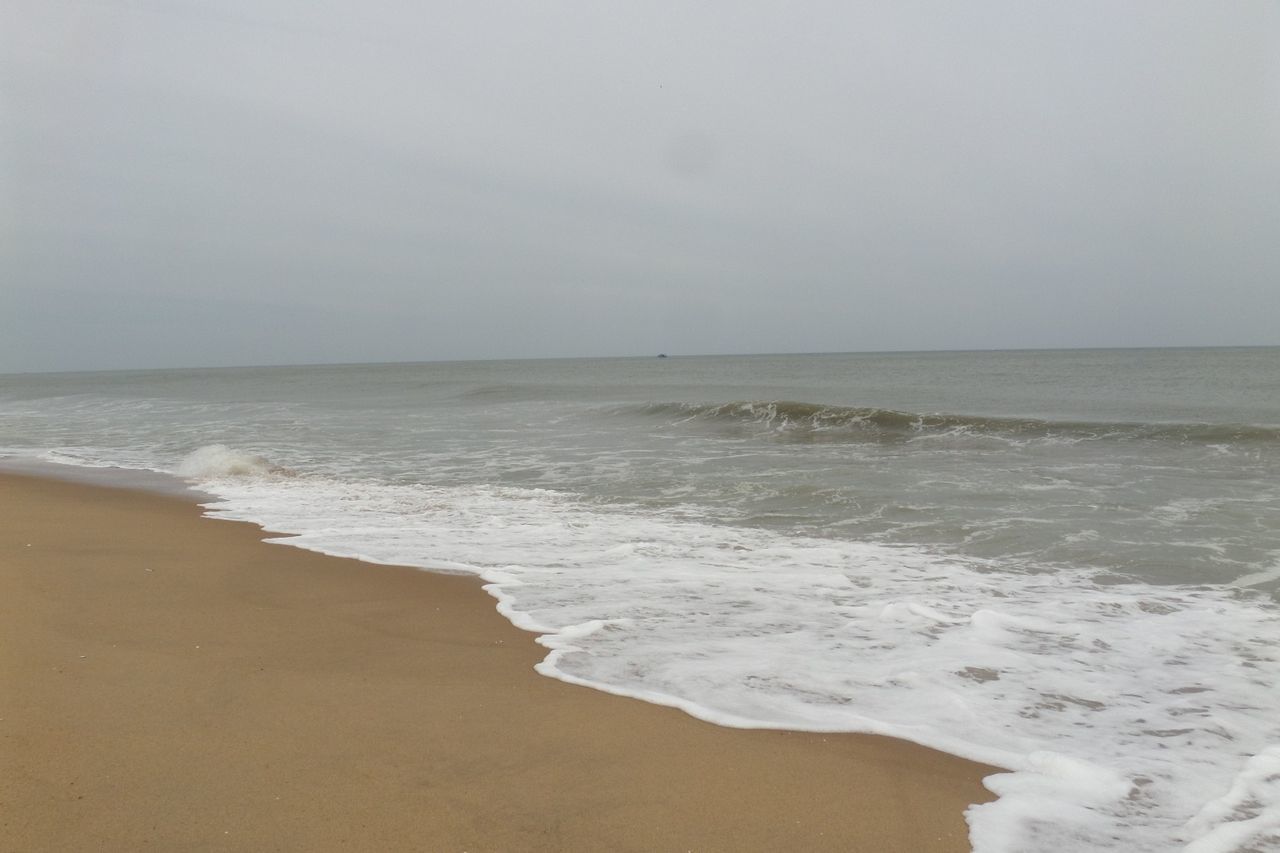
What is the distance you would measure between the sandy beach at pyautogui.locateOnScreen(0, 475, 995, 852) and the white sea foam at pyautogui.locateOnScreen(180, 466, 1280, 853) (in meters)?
0.22

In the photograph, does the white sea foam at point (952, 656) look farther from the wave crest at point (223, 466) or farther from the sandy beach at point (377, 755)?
the wave crest at point (223, 466)

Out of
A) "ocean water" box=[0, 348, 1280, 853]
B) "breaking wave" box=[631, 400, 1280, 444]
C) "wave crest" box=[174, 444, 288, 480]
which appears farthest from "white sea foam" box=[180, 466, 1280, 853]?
"breaking wave" box=[631, 400, 1280, 444]

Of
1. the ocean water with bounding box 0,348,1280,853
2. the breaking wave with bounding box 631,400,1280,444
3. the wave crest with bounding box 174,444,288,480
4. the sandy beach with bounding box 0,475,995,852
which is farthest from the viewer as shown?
the breaking wave with bounding box 631,400,1280,444

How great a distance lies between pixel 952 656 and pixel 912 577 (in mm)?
1746

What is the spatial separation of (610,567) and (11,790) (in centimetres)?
388

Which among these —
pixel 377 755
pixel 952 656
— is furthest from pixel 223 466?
pixel 952 656

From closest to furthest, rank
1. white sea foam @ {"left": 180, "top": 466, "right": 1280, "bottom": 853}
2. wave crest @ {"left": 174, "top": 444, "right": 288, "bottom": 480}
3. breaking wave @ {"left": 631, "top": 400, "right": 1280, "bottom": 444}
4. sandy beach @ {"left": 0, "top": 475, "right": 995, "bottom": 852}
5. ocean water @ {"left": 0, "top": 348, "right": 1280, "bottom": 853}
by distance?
sandy beach @ {"left": 0, "top": 475, "right": 995, "bottom": 852}
white sea foam @ {"left": 180, "top": 466, "right": 1280, "bottom": 853}
ocean water @ {"left": 0, "top": 348, "right": 1280, "bottom": 853}
wave crest @ {"left": 174, "top": 444, "right": 288, "bottom": 480}
breaking wave @ {"left": 631, "top": 400, "right": 1280, "bottom": 444}

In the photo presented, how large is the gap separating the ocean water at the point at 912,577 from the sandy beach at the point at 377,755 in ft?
0.89

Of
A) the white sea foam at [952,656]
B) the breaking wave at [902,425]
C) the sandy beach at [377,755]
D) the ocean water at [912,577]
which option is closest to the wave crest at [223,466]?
the ocean water at [912,577]

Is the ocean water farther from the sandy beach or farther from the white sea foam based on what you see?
the sandy beach

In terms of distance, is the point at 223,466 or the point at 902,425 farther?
the point at 902,425

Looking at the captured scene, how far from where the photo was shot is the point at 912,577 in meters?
5.84

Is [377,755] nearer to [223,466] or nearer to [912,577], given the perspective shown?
[912,577]

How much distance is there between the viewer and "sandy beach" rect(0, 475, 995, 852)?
2.40 metres
